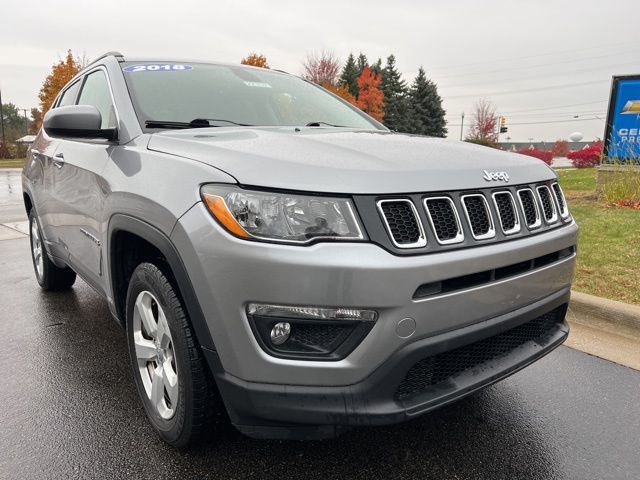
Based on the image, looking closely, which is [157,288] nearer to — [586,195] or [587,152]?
[586,195]

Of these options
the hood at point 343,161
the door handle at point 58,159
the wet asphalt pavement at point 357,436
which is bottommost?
the wet asphalt pavement at point 357,436

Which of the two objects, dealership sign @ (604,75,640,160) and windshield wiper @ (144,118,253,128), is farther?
dealership sign @ (604,75,640,160)

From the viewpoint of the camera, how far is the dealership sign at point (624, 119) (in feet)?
29.2

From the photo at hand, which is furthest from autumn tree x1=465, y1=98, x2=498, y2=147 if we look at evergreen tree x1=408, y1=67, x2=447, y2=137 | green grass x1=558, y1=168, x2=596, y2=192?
green grass x1=558, y1=168, x2=596, y2=192

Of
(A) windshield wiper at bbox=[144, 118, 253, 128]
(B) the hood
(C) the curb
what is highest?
(A) windshield wiper at bbox=[144, 118, 253, 128]

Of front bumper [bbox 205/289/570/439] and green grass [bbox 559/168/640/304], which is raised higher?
front bumper [bbox 205/289/570/439]

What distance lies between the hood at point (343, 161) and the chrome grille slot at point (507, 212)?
6cm

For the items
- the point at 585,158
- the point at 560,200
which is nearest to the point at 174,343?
the point at 560,200

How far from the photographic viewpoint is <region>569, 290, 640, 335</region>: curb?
11.7 ft

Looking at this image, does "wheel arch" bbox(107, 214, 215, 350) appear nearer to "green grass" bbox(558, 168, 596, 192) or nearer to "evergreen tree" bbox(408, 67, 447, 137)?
"green grass" bbox(558, 168, 596, 192)

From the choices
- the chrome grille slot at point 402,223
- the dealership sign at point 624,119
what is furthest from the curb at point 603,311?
the dealership sign at point 624,119

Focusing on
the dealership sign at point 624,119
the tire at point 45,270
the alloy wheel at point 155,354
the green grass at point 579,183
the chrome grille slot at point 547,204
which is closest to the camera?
the alloy wheel at point 155,354

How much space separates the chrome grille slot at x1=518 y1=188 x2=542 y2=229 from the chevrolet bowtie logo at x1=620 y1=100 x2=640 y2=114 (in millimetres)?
8294

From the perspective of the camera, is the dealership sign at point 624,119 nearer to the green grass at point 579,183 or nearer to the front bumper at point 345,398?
the green grass at point 579,183
